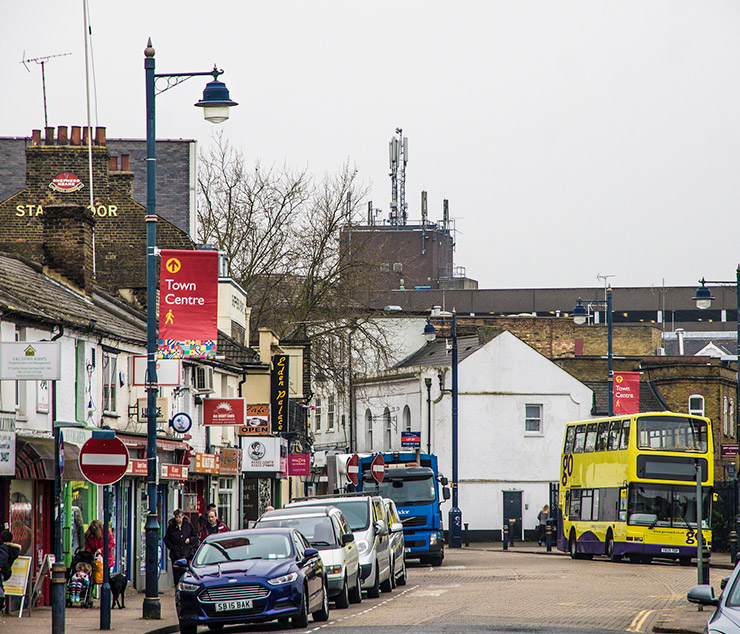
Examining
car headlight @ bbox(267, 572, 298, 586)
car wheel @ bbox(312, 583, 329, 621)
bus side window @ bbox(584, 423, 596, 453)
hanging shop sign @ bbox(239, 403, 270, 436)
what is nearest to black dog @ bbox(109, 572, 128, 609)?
car wheel @ bbox(312, 583, 329, 621)

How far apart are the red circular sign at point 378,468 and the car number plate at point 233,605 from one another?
20.2 meters

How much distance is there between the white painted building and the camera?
61938 millimetres

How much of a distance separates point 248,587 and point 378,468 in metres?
20.2

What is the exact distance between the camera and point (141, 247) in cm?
4309

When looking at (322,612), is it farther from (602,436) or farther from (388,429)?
(388,429)

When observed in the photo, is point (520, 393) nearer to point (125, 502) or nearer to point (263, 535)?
point (125, 502)

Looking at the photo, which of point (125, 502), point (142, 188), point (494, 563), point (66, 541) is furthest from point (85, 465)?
point (142, 188)

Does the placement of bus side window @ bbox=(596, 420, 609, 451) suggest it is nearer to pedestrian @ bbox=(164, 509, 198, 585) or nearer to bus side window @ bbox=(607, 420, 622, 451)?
bus side window @ bbox=(607, 420, 622, 451)

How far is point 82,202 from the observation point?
42.3 m

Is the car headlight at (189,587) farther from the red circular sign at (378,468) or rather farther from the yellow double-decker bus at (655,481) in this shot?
the yellow double-decker bus at (655,481)

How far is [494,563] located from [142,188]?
802 inches

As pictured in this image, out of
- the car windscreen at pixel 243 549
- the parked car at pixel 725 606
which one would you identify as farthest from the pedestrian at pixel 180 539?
the parked car at pixel 725 606

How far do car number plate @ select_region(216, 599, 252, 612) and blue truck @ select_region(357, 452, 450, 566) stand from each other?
796 inches

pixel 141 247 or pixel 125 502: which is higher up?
pixel 141 247
